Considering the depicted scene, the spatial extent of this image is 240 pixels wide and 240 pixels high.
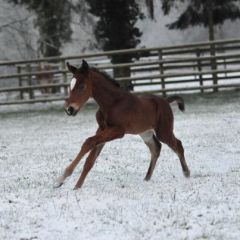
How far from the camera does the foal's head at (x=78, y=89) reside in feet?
24.5

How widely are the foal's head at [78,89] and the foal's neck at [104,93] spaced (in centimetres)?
→ 15

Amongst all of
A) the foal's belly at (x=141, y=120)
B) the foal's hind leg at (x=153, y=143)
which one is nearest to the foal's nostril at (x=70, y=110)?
the foal's belly at (x=141, y=120)

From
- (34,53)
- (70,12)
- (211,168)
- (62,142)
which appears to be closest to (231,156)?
(211,168)

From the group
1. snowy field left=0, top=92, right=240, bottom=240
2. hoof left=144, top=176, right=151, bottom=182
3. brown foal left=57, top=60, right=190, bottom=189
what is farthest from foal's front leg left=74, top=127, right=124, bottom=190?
hoof left=144, top=176, right=151, bottom=182

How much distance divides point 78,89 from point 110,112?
1.66ft

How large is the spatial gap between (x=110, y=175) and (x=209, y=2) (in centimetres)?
→ 1666

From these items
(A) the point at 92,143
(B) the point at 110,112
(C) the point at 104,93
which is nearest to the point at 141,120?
(B) the point at 110,112

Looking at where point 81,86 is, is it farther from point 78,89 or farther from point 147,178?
point 147,178

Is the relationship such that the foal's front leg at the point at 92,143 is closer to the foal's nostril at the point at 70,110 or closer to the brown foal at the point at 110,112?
the brown foal at the point at 110,112

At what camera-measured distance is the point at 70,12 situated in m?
23.4

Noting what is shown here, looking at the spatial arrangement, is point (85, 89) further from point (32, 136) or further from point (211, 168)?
point (32, 136)

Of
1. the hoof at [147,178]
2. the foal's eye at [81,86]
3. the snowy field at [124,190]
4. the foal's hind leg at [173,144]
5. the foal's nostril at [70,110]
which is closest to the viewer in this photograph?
the snowy field at [124,190]

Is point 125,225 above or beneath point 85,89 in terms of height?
beneath

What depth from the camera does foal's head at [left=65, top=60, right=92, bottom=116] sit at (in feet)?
24.5
